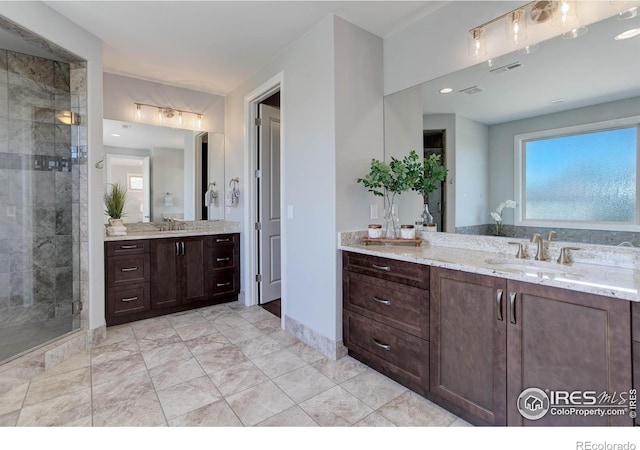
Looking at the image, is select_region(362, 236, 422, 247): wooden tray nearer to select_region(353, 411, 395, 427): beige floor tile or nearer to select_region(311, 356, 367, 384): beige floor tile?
select_region(311, 356, 367, 384): beige floor tile

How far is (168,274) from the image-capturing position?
344cm

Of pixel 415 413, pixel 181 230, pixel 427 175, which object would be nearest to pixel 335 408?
pixel 415 413

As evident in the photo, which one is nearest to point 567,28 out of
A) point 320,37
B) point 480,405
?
point 320,37

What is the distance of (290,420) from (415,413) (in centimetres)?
71

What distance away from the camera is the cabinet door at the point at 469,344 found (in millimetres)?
1537

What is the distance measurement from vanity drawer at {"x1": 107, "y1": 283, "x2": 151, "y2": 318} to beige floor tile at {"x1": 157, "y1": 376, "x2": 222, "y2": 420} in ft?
4.95

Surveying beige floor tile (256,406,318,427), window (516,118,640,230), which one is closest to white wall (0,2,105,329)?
beige floor tile (256,406,318,427)

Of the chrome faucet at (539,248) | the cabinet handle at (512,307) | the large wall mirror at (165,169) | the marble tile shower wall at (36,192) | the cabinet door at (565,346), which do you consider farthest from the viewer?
the large wall mirror at (165,169)

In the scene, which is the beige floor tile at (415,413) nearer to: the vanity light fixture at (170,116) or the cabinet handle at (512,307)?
the cabinet handle at (512,307)

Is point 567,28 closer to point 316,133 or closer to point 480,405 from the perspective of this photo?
point 316,133

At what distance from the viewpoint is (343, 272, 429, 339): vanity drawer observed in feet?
6.23

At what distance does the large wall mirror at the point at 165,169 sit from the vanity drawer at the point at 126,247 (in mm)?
533

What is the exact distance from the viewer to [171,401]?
192 centimetres

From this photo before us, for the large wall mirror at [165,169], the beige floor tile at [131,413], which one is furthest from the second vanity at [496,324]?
the large wall mirror at [165,169]
